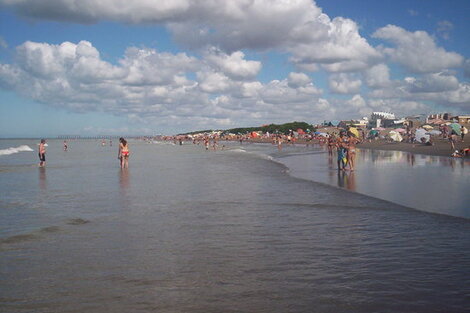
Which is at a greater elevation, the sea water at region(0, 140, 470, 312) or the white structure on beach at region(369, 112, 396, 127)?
the white structure on beach at region(369, 112, 396, 127)

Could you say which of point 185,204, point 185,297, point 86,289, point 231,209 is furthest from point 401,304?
point 185,204

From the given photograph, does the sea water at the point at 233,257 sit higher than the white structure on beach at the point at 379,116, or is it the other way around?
the white structure on beach at the point at 379,116

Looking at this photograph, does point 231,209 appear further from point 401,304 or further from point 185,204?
point 401,304

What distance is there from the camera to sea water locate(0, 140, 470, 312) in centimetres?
487

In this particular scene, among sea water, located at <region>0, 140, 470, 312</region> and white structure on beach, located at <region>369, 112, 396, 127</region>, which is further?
white structure on beach, located at <region>369, 112, 396, 127</region>

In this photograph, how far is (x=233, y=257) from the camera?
664 centimetres

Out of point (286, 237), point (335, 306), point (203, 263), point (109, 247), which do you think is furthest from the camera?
point (286, 237)

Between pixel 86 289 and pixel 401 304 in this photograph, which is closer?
pixel 401 304

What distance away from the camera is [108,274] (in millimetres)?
5859

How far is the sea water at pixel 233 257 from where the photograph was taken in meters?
4.87

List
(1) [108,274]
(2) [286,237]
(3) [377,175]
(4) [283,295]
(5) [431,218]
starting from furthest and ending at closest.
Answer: (3) [377,175]
(5) [431,218]
(2) [286,237]
(1) [108,274]
(4) [283,295]

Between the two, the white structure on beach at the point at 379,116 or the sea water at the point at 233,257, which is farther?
the white structure on beach at the point at 379,116

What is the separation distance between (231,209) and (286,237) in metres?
3.50

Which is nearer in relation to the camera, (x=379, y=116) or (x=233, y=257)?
(x=233, y=257)
